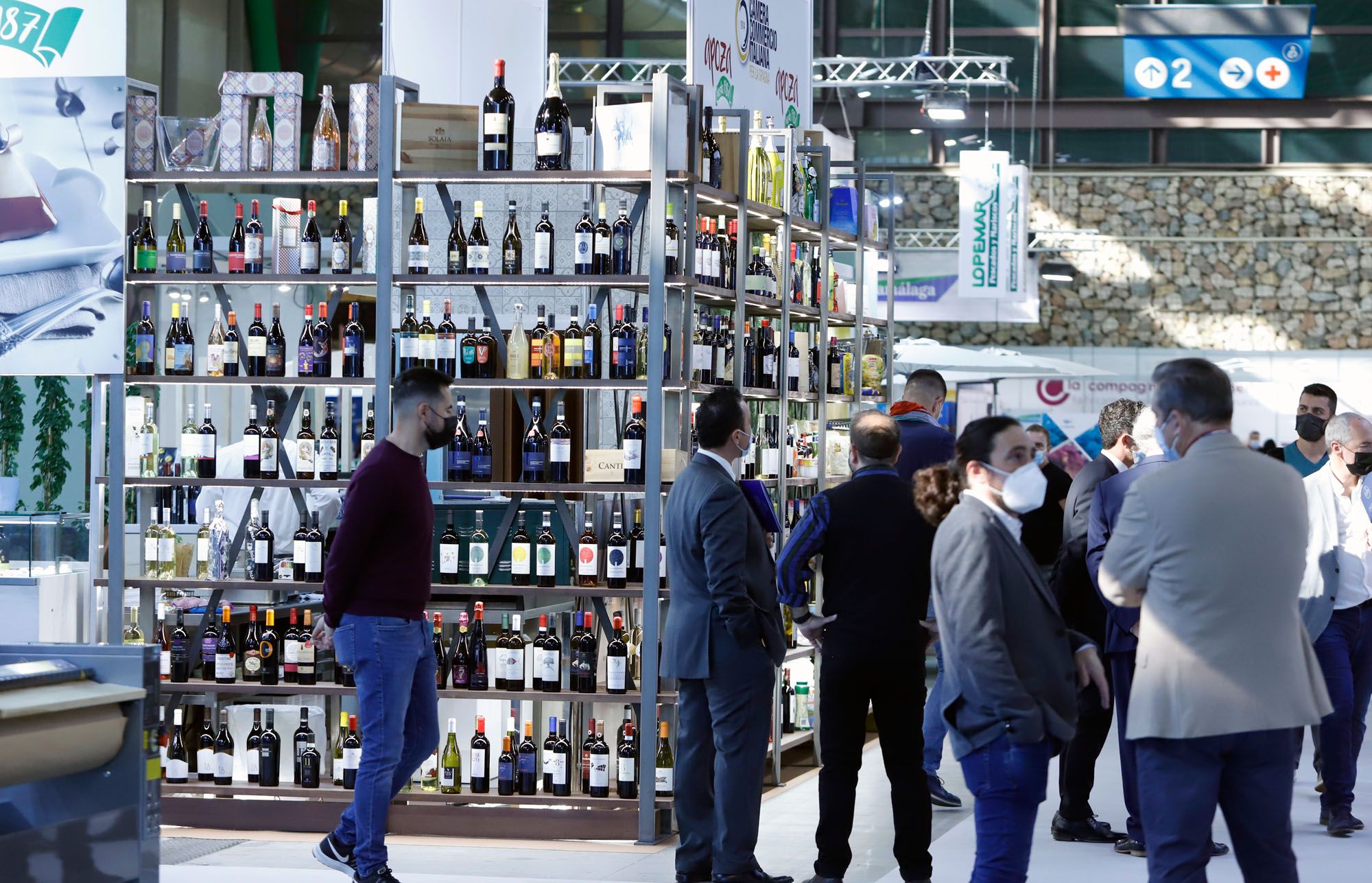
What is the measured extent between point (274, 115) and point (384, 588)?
2361 millimetres

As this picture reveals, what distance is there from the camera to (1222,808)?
349 cm

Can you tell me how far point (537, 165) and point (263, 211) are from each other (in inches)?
315

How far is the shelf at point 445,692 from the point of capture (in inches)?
238

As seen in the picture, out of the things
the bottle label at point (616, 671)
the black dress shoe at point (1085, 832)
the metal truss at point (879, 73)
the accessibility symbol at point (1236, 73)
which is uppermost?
the accessibility symbol at point (1236, 73)

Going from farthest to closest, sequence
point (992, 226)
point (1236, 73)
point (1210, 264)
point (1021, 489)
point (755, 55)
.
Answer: point (1210, 264)
point (1236, 73)
point (992, 226)
point (755, 55)
point (1021, 489)

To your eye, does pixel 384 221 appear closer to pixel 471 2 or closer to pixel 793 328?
pixel 793 328

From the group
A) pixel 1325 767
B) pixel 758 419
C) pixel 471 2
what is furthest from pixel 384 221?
pixel 1325 767

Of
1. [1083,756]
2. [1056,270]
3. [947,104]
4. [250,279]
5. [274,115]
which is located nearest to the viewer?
[1083,756]

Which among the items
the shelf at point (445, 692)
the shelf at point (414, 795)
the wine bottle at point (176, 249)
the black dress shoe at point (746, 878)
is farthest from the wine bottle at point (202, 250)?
the black dress shoe at point (746, 878)

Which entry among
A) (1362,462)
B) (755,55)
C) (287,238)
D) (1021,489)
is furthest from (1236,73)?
(1021,489)

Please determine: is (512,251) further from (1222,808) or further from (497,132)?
(1222,808)

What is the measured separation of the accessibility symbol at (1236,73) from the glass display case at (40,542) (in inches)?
557

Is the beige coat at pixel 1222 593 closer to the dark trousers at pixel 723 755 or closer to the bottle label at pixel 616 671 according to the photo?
the dark trousers at pixel 723 755

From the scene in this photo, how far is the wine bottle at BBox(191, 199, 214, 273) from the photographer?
6.38 m
